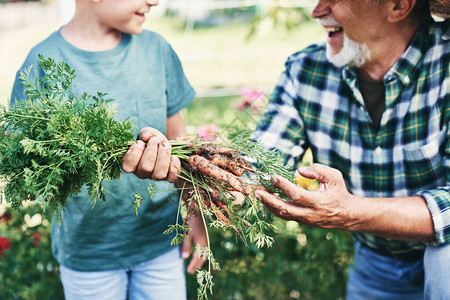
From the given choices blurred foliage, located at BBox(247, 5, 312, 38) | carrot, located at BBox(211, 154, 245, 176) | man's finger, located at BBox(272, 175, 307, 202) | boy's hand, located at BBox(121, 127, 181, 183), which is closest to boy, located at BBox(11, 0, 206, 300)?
boy's hand, located at BBox(121, 127, 181, 183)

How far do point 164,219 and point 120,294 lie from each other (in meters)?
0.38

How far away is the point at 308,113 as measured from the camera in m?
2.32

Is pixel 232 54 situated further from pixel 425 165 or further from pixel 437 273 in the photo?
pixel 437 273

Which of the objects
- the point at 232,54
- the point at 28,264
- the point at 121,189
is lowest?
the point at 232,54

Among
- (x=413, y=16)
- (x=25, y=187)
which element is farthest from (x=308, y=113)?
(x=25, y=187)

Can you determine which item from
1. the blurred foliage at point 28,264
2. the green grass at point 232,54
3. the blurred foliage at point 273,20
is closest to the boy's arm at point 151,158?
the blurred foliage at point 28,264

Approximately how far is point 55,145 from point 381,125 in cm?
142

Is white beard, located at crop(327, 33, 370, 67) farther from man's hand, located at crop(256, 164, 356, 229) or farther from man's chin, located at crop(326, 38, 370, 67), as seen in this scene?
man's hand, located at crop(256, 164, 356, 229)

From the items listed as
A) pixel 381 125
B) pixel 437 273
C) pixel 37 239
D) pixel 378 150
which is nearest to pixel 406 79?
pixel 381 125

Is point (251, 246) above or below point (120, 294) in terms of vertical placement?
below

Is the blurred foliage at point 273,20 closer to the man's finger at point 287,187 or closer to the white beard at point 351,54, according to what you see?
the white beard at point 351,54

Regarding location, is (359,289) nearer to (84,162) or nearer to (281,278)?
(281,278)

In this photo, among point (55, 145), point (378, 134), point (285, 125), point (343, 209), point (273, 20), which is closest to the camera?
point (55, 145)

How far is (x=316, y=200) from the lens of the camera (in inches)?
68.4
